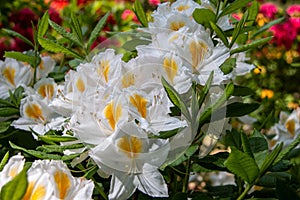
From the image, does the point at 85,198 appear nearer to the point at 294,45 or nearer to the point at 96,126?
the point at 96,126

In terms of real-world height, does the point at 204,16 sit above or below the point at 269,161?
above

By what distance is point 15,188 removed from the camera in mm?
634

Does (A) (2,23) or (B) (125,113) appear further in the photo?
(A) (2,23)

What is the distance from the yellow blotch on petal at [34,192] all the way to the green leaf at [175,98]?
233 mm

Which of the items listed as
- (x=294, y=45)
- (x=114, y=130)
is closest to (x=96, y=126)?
(x=114, y=130)

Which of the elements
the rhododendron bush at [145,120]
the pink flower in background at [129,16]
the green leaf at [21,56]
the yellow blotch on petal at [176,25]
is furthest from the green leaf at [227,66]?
the pink flower in background at [129,16]

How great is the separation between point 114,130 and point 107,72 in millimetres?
141

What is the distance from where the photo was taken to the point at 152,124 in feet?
2.73

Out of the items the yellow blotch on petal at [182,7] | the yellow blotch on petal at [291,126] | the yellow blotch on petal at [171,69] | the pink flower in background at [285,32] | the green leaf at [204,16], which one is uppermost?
the green leaf at [204,16]

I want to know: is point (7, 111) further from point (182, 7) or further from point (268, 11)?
point (268, 11)

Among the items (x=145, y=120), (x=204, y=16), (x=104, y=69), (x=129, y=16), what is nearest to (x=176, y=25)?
(x=204, y=16)

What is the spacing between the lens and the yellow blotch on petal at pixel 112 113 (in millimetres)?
825

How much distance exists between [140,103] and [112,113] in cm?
4

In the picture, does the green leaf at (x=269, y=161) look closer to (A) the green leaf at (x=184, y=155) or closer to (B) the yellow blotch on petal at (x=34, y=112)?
(A) the green leaf at (x=184, y=155)
